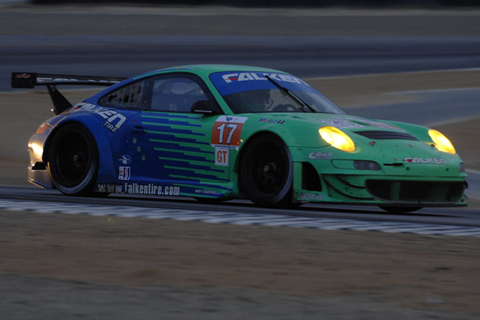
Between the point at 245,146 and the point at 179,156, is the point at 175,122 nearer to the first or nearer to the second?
the point at 179,156

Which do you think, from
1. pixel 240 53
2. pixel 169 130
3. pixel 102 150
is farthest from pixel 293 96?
pixel 240 53

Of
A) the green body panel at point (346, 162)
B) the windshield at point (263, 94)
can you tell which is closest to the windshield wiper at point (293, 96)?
the windshield at point (263, 94)

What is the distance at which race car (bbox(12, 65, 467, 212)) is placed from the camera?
8266mm

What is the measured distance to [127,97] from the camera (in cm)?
978

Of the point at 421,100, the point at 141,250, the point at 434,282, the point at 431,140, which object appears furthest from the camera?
the point at 421,100

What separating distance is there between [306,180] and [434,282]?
10.7 feet

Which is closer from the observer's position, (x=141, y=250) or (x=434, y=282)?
(x=434, y=282)

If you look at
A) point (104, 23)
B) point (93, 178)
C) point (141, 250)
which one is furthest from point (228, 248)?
point (104, 23)

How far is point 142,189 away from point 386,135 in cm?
229

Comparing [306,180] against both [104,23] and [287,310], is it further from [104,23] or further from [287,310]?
[104,23]

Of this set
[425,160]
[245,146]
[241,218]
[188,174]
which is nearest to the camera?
[241,218]

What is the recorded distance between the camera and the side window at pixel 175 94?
365 inches

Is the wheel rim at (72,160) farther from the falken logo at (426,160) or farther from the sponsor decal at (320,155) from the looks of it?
the falken logo at (426,160)

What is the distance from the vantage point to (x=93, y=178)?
9.62m
